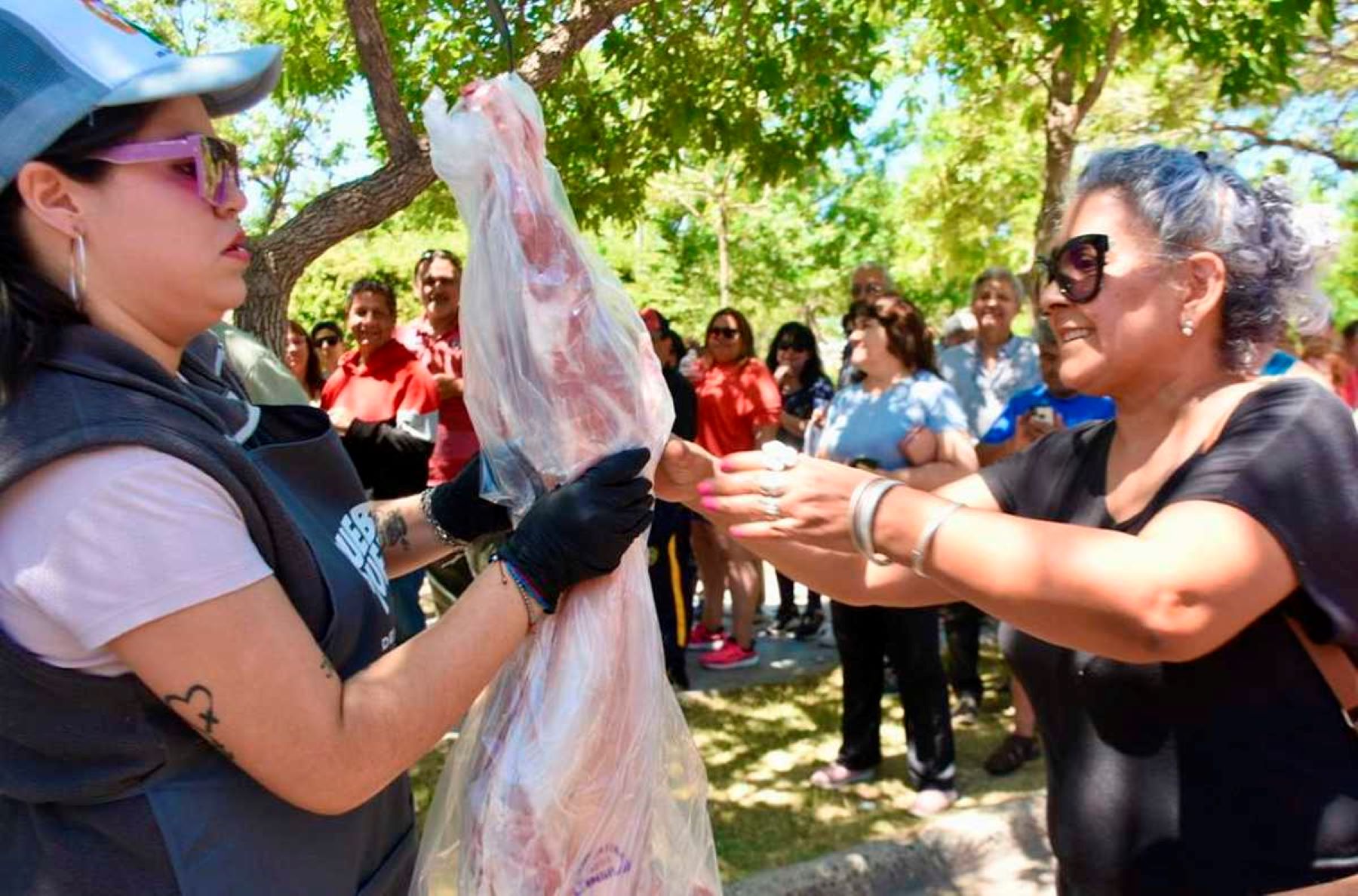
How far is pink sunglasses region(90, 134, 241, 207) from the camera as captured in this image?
1.30m

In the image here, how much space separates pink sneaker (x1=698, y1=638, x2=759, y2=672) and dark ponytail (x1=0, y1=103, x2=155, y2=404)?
5.26 m

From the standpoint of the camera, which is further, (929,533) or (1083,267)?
(1083,267)

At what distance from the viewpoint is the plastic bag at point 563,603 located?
1.57 m

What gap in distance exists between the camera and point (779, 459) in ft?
5.90

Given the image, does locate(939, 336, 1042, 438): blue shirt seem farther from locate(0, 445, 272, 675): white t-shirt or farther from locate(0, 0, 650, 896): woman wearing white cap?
locate(0, 445, 272, 675): white t-shirt

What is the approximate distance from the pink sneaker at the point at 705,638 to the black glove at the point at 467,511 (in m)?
4.83

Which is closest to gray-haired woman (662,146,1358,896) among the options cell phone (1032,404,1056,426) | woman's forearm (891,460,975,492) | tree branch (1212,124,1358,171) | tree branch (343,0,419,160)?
woman's forearm (891,460,975,492)

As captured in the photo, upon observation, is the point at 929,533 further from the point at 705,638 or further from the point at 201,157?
the point at 705,638

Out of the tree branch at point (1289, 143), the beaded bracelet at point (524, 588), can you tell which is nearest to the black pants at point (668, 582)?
the beaded bracelet at point (524, 588)

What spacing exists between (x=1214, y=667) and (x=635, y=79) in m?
4.96

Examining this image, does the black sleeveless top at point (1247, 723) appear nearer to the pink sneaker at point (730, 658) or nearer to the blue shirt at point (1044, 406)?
the blue shirt at point (1044, 406)

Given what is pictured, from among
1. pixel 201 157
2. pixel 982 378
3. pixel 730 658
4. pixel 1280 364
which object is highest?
pixel 201 157

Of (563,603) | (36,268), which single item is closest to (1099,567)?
(563,603)

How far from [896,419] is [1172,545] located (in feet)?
9.49
